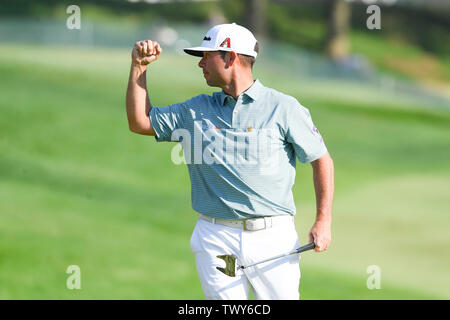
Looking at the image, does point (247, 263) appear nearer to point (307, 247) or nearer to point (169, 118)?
point (307, 247)

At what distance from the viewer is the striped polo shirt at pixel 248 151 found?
5.06m

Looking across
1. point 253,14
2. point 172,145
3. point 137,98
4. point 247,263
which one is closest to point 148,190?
point 172,145

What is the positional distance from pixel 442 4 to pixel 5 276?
→ 33366 mm

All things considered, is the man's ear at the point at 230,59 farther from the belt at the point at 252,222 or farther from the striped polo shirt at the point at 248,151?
the belt at the point at 252,222

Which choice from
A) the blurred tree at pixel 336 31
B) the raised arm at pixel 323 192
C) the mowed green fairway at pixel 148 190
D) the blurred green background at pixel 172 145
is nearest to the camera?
the raised arm at pixel 323 192

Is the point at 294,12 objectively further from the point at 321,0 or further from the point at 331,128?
the point at 331,128

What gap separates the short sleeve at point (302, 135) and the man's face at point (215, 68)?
46cm

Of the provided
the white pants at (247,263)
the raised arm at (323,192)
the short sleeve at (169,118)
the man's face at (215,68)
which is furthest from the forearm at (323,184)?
the short sleeve at (169,118)

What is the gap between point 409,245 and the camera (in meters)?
12.4

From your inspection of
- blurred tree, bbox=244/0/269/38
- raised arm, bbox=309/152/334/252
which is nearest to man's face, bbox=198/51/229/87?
raised arm, bbox=309/152/334/252

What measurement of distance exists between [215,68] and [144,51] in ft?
1.49

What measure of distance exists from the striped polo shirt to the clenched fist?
1.48 feet

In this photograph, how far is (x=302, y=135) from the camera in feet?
16.8
